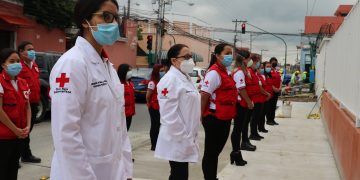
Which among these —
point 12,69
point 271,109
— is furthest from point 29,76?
point 271,109

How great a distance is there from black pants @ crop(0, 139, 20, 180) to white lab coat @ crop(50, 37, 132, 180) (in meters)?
2.46

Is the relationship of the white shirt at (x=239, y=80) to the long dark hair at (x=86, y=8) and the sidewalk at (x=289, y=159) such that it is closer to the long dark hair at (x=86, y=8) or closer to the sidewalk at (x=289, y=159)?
the sidewalk at (x=289, y=159)

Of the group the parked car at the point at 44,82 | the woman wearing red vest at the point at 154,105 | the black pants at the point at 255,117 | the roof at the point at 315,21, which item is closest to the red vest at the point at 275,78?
the black pants at the point at 255,117

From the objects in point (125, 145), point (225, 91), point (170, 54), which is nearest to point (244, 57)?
point (225, 91)

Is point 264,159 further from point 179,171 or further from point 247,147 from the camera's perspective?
point 179,171

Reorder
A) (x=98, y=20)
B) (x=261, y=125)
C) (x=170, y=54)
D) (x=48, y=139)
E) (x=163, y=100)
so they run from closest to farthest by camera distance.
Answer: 1. (x=98, y=20)
2. (x=163, y=100)
3. (x=170, y=54)
4. (x=48, y=139)
5. (x=261, y=125)

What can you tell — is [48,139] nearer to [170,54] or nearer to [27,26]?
[170,54]

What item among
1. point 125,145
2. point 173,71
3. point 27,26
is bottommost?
point 125,145

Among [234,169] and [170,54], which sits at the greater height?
[170,54]

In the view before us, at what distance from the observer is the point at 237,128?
792cm

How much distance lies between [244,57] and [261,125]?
407 centimetres

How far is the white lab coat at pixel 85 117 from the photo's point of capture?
94.0 inches

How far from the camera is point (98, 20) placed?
8.65ft

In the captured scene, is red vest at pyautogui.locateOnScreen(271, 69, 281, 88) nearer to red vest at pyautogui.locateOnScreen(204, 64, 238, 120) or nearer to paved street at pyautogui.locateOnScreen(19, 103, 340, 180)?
paved street at pyautogui.locateOnScreen(19, 103, 340, 180)
